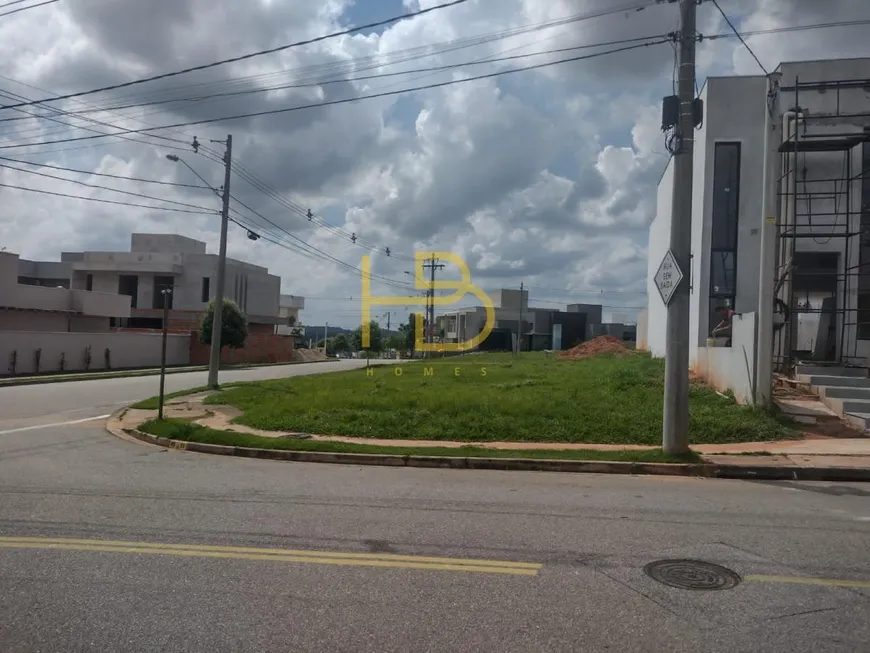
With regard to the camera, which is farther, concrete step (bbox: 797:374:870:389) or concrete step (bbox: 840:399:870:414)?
concrete step (bbox: 797:374:870:389)

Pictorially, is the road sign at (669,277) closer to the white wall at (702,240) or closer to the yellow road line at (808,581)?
the yellow road line at (808,581)

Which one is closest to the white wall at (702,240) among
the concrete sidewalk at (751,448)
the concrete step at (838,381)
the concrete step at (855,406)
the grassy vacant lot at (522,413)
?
the grassy vacant lot at (522,413)

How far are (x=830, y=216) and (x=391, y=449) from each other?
13096mm

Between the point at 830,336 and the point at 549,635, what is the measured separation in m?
15.6

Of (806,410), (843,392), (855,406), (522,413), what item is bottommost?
(522,413)

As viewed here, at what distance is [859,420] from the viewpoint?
12.4 m

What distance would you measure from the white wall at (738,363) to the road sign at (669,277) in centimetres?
338

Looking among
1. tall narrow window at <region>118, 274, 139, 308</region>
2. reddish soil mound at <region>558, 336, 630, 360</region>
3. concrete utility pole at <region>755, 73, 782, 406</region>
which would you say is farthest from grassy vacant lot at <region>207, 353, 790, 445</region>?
tall narrow window at <region>118, 274, 139, 308</region>

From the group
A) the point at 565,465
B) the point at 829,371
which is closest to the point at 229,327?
the point at 829,371

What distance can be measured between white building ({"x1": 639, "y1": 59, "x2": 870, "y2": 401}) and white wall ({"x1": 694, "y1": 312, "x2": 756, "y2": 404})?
27 mm

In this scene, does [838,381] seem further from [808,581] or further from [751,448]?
[808,581]

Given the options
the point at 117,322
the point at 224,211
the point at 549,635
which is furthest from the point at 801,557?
the point at 117,322

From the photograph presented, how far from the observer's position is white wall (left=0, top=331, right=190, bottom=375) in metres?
32.9

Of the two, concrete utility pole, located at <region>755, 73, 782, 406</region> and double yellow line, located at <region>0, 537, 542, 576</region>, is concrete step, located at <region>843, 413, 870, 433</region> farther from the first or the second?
double yellow line, located at <region>0, 537, 542, 576</region>
